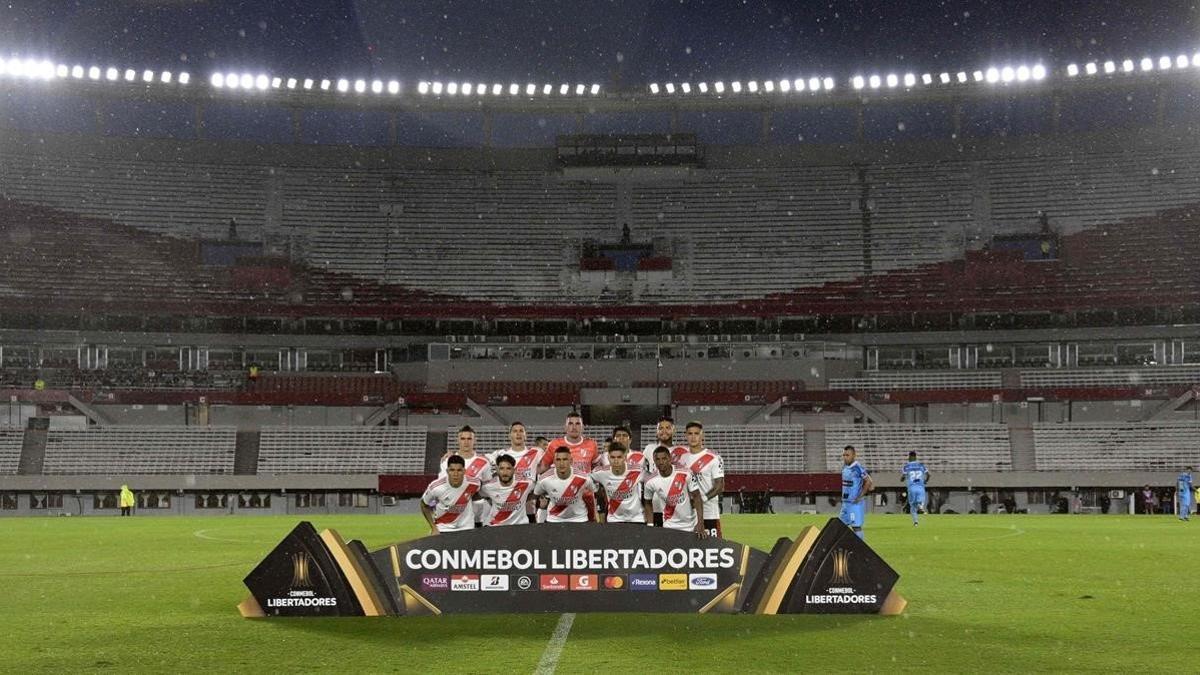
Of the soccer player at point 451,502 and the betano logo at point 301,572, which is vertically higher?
the soccer player at point 451,502

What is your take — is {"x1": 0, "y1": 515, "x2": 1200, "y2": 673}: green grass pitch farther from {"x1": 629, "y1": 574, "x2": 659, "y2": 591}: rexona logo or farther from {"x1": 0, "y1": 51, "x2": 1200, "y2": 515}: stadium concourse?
{"x1": 0, "y1": 51, "x2": 1200, "y2": 515}: stadium concourse

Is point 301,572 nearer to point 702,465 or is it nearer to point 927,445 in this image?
point 702,465

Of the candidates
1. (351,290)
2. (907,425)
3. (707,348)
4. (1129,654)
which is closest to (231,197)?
(351,290)

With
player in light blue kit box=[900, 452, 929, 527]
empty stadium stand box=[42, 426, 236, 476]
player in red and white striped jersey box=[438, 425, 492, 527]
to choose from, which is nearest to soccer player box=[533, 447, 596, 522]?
player in red and white striped jersey box=[438, 425, 492, 527]

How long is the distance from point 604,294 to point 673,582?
54.3 meters

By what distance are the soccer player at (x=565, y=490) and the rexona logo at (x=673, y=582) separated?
1.74 meters

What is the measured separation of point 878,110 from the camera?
264ft

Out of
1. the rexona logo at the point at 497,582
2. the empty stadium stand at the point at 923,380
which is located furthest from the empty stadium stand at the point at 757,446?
the rexona logo at the point at 497,582

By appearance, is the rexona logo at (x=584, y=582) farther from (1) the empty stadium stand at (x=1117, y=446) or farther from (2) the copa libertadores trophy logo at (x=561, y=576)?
(1) the empty stadium stand at (x=1117, y=446)

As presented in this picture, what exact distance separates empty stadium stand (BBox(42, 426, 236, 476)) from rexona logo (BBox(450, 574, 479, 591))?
4531cm

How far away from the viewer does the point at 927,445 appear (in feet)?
192

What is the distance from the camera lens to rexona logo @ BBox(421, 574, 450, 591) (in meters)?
13.8

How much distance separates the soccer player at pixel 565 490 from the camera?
15.3 metres

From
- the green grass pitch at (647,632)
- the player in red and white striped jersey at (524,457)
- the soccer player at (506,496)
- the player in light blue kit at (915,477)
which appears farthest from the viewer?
the player in light blue kit at (915,477)
